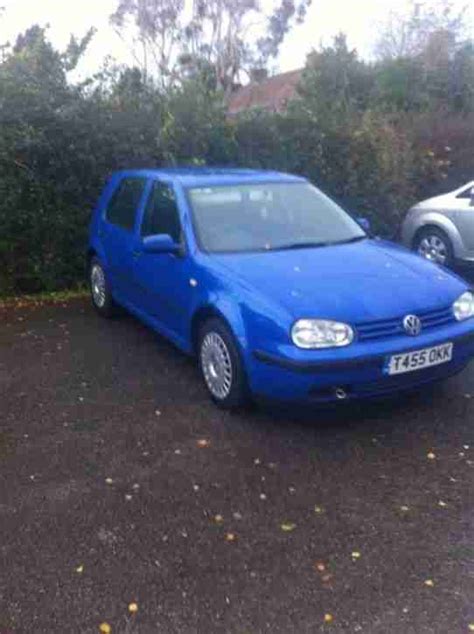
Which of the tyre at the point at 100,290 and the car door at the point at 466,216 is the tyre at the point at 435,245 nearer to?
the car door at the point at 466,216

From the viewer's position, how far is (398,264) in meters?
4.90

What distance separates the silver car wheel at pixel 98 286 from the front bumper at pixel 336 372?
306cm

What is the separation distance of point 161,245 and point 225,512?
7.29 ft

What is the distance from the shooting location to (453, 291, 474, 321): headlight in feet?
15.0

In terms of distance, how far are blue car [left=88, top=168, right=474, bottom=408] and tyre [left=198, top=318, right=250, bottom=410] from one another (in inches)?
0.4

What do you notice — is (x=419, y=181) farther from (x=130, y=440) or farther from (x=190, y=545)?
(x=190, y=545)

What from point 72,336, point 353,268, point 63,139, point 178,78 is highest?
point 178,78

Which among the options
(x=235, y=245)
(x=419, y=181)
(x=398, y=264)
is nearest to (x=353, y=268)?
(x=398, y=264)

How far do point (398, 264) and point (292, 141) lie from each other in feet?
15.7

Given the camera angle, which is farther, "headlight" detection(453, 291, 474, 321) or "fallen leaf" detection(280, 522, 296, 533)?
"headlight" detection(453, 291, 474, 321)

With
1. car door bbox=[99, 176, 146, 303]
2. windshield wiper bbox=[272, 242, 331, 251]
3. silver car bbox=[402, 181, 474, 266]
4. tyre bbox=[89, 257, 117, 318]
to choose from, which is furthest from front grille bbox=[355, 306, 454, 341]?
silver car bbox=[402, 181, 474, 266]

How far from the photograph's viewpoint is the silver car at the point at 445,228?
28.4ft

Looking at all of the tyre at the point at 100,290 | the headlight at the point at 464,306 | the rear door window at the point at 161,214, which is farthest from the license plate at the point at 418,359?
the tyre at the point at 100,290

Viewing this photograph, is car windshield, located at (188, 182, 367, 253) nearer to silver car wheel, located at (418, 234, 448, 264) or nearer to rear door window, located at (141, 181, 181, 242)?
rear door window, located at (141, 181, 181, 242)
